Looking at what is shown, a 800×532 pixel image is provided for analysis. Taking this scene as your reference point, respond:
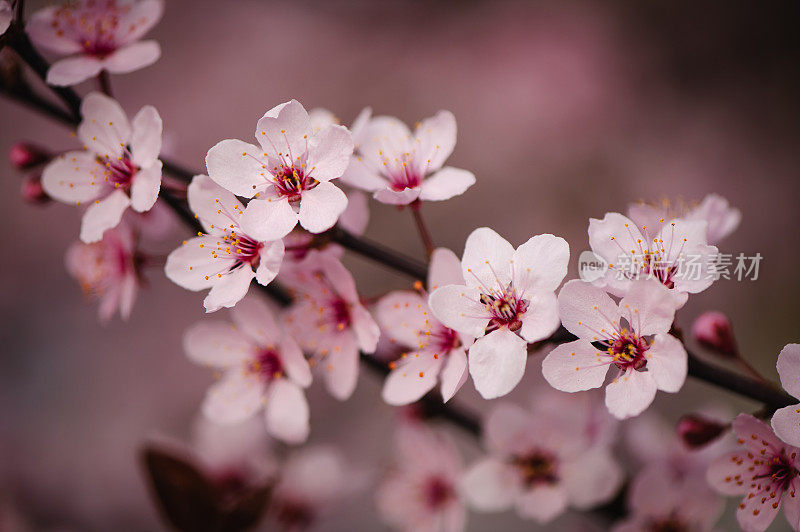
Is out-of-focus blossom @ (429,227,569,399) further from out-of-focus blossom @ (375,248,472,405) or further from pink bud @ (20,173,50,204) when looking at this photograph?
pink bud @ (20,173,50,204)

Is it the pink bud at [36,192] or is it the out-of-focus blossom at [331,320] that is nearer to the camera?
the out-of-focus blossom at [331,320]

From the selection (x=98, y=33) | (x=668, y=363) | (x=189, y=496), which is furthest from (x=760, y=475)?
(x=98, y=33)

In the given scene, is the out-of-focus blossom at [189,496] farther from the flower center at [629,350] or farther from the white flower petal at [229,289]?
the flower center at [629,350]

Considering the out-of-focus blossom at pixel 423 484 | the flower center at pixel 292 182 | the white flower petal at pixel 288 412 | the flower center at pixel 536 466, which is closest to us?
the flower center at pixel 292 182

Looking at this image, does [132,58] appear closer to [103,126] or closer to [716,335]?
[103,126]

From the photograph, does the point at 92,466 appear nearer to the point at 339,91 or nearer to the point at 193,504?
the point at 193,504

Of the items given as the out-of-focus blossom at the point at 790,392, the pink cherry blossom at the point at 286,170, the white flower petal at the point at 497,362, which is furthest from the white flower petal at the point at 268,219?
the out-of-focus blossom at the point at 790,392
